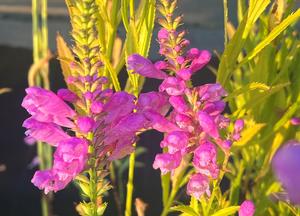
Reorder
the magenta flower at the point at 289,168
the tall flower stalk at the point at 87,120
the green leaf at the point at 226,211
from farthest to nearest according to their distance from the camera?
the green leaf at the point at 226,211
the tall flower stalk at the point at 87,120
the magenta flower at the point at 289,168

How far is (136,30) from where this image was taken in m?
0.91

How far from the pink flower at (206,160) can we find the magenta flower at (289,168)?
0.99 ft

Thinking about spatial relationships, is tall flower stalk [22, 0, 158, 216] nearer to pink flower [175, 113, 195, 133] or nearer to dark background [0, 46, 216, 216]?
pink flower [175, 113, 195, 133]

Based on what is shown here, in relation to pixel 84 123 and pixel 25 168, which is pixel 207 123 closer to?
pixel 84 123

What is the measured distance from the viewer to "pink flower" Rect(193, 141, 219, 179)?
0.68 m

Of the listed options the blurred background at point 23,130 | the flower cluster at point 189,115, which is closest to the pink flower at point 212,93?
the flower cluster at point 189,115

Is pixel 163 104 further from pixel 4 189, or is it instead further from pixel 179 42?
pixel 4 189

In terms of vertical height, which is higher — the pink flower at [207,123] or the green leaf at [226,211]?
the pink flower at [207,123]

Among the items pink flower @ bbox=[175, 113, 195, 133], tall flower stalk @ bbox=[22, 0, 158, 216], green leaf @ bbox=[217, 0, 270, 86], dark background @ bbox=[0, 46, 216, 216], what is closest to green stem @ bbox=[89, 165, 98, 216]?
tall flower stalk @ bbox=[22, 0, 158, 216]

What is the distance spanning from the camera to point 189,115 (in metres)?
0.73

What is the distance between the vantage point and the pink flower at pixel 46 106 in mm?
692

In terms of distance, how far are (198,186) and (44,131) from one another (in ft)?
0.56

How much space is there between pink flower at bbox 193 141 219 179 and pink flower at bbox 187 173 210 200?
0.04ft

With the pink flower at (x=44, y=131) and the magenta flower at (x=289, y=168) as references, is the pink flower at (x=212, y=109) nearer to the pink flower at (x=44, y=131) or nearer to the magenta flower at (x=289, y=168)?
the pink flower at (x=44, y=131)
